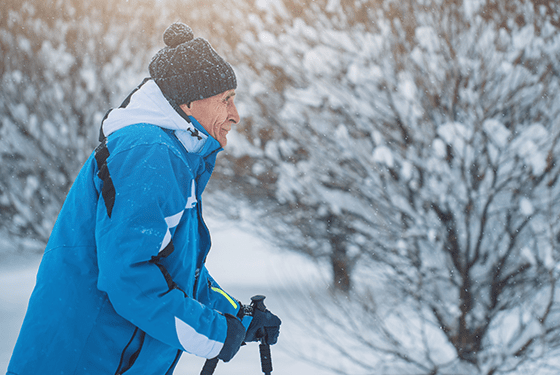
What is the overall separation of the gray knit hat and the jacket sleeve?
0.34 meters

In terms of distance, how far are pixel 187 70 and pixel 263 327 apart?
94cm

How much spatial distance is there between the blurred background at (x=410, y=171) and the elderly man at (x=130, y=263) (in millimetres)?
2175

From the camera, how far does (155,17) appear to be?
554 centimetres

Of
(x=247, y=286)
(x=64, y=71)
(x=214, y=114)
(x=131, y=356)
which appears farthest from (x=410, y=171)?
(x=64, y=71)

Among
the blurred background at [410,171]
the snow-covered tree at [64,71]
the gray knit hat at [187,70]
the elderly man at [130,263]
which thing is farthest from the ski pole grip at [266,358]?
the snow-covered tree at [64,71]

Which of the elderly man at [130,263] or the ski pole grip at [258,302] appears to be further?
the ski pole grip at [258,302]

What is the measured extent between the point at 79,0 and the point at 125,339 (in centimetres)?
583

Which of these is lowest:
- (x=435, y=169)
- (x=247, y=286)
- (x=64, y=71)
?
(x=435, y=169)

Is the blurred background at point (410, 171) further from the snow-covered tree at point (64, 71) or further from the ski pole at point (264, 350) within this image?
the snow-covered tree at point (64, 71)

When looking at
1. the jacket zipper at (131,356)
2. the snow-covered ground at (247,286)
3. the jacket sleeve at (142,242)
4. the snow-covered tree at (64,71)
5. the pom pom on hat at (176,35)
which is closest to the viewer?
the jacket sleeve at (142,242)

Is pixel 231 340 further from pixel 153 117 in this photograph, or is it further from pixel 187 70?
pixel 187 70

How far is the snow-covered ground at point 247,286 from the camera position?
3445 mm

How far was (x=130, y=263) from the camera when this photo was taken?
3.27 ft

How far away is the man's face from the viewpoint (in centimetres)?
142
